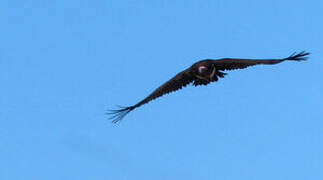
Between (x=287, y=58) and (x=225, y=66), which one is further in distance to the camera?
(x=225, y=66)

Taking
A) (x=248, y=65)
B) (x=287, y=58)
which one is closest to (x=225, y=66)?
(x=248, y=65)

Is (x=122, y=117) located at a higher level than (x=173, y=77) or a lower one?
lower

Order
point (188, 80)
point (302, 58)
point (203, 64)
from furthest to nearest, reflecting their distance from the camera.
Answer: point (188, 80)
point (203, 64)
point (302, 58)

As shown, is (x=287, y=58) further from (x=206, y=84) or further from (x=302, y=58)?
(x=206, y=84)

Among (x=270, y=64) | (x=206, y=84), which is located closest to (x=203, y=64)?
(x=206, y=84)

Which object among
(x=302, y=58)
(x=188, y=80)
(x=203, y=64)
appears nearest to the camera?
(x=302, y=58)

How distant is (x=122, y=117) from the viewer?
100ft

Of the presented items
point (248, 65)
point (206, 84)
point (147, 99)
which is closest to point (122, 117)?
point (147, 99)

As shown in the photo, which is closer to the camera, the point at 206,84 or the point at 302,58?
the point at 302,58

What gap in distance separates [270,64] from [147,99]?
714cm

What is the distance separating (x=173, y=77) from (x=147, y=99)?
1819 mm

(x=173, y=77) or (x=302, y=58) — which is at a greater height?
(x=173, y=77)

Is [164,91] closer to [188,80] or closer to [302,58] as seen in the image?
[188,80]

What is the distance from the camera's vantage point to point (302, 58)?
87.9 ft
